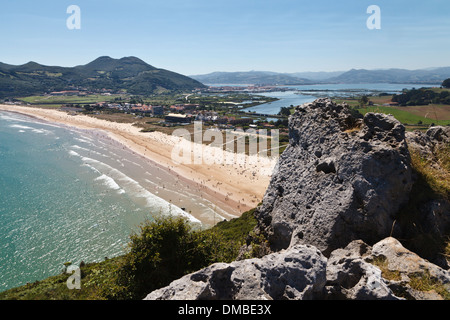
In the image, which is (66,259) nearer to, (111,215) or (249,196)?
(111,215)

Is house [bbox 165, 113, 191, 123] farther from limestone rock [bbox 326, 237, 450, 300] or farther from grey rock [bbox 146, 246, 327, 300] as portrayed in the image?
limestone rock [bbox 326, 237, 450, 300]

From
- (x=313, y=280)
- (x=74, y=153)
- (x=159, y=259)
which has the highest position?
(x=313, y=280)

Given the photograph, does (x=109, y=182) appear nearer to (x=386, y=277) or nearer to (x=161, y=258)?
(x=161, y=258)


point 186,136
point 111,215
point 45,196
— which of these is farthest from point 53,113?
point 111,215

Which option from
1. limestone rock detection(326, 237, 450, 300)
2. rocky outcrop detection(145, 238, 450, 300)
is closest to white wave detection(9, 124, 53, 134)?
rocky outcrop detection(145, 238, 450, 300)

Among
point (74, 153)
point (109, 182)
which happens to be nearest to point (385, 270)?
point (109, 182)

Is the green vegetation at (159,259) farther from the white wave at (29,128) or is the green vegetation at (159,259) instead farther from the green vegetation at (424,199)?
the white wave at (29,128)
